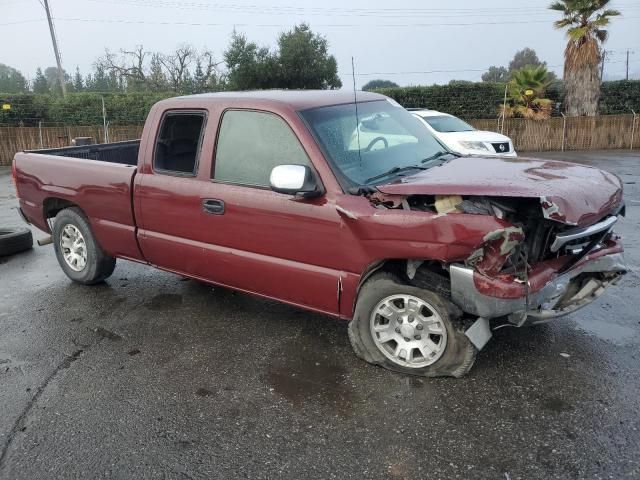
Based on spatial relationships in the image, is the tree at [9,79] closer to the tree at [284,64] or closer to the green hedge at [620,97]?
the tree at [284,64]

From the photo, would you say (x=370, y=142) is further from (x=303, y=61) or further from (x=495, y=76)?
(x=495, y=76)

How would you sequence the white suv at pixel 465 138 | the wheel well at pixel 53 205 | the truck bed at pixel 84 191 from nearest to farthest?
the truck bed at pixel 84 191, the wheel well at pixel 53 205, the white suv at pixel 465 138

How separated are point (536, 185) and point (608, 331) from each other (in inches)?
65.8

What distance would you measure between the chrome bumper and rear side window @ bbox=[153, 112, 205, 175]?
2.28 metres

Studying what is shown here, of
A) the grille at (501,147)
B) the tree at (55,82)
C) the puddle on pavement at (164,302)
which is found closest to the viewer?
the puddle on pavement at (164,302)

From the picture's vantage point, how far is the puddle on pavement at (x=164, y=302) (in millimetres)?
5070

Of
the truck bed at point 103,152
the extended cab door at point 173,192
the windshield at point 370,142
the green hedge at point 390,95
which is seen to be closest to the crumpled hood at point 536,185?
the windshield at point 370,142

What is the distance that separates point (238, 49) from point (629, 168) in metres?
18.7

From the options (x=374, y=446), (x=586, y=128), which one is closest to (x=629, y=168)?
(x=586, y=128)

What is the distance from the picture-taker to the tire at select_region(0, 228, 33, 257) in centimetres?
688

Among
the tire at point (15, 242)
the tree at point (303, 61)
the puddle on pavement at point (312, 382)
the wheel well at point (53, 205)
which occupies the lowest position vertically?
the puddle on pavement at point (312, 382)

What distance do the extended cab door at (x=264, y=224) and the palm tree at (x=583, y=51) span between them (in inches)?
719

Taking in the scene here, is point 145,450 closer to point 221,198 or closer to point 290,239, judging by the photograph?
point 290,239

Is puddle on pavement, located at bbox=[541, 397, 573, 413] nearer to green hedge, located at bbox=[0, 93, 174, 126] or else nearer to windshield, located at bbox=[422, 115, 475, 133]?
windshield, located at bbox=[422, 115, 475, 133]
